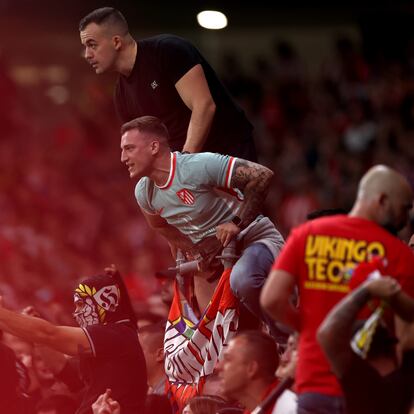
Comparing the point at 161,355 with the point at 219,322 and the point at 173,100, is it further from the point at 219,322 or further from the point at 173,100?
the point at 173,100

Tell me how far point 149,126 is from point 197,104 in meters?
0.36

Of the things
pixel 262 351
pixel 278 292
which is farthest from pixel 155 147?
pixel 278 292

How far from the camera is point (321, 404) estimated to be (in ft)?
16.4

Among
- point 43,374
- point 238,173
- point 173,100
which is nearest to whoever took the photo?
point 238,173

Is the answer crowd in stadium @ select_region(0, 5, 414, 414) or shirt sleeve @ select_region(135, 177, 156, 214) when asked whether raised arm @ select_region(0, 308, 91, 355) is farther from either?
crowd in stadium @ select_region(0, 5, 414, 414)

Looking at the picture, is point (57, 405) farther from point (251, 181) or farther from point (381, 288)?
point (381, 288)

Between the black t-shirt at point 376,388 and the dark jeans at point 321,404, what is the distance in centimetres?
9

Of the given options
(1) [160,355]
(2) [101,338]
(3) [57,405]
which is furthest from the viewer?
(1) [160,355]

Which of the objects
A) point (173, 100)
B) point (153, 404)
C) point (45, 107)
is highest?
point (45, 107)

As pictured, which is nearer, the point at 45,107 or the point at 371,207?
the point at 371,207

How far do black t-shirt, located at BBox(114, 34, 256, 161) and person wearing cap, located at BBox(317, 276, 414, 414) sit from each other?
230cm

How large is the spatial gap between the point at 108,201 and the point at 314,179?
333 centimetres

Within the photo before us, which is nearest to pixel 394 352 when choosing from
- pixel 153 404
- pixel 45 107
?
pixel 153 404

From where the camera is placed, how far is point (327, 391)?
5.00 meters
